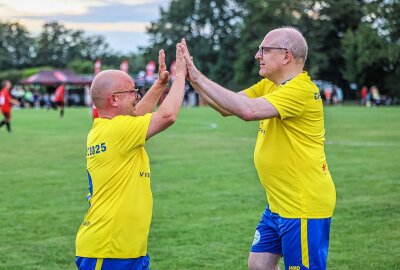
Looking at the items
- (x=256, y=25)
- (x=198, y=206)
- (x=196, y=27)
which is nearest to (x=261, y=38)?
(x=256, y=25)

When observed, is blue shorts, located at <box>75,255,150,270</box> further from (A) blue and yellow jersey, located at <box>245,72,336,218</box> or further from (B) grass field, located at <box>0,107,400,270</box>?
(B) grass field, located at <box>0,107,400,270</box>

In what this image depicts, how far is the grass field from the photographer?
848 cm

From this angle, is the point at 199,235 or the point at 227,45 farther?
the point at 227,45

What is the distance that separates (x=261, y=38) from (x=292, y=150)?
93438 millimetres

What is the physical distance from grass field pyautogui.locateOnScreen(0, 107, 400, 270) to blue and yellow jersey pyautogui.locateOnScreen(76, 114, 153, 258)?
3.20 meters

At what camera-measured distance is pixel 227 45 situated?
110312mm

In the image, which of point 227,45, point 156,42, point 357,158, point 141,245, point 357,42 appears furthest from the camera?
point 156,42

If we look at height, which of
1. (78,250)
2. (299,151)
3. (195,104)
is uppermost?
(299,151)

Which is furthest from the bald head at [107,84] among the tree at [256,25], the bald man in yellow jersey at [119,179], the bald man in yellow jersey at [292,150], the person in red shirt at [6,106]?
the tree at [256,25]

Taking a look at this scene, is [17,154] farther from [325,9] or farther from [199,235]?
[325,9]

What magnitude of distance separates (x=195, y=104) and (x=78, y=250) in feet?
264

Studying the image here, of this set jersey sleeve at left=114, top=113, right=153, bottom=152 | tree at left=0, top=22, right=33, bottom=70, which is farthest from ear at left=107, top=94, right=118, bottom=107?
tree at left=0, top=22, right=33, bottom=70

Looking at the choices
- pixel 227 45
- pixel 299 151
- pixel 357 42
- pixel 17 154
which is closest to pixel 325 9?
pixel 357 42

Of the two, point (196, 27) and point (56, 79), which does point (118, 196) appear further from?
point (196, 27)
